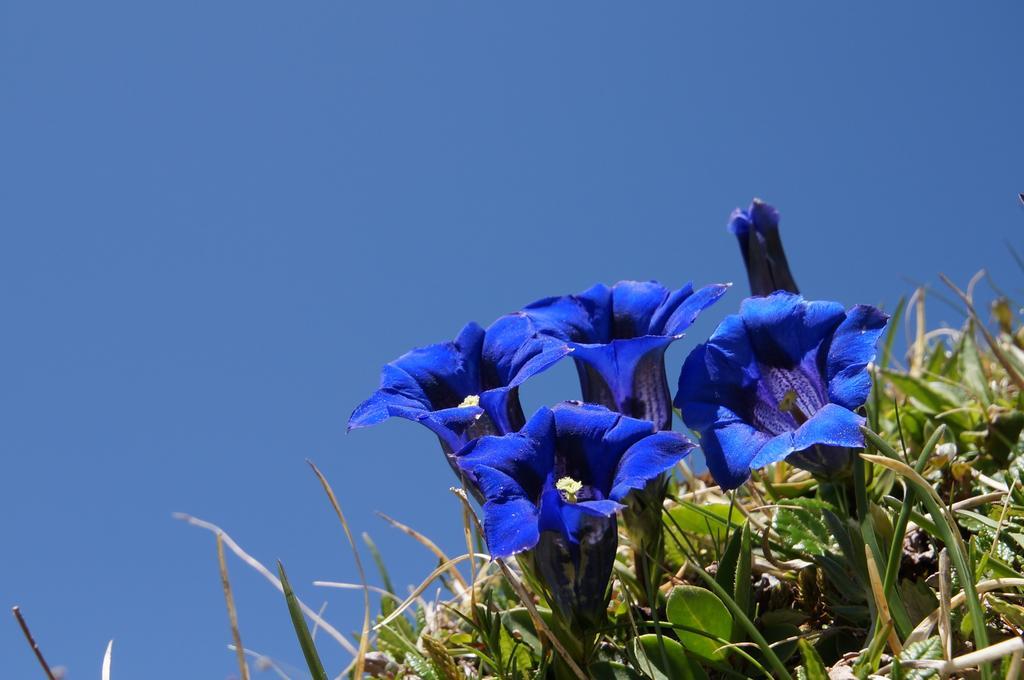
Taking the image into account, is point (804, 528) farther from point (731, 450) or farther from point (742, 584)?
point (731, 450)

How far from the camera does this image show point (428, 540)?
92.0 inches

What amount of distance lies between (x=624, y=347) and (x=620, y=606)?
0.56m

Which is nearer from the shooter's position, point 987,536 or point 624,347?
point 624,347

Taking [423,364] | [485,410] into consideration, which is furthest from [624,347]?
[423,364]

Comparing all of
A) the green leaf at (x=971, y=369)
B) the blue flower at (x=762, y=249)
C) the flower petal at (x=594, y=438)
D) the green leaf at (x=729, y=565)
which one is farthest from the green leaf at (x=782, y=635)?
the green leaf at (x=971, y=369)

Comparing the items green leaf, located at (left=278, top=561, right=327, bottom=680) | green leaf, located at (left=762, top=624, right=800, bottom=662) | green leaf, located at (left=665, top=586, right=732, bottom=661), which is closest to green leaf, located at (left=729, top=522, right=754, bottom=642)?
green leaf, located at (left=665, top=586, right=732, bottom=661)

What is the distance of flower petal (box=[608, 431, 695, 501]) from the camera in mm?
1432

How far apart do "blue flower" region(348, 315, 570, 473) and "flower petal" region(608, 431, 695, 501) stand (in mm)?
211

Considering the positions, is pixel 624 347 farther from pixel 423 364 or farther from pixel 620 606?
pixel 620 606

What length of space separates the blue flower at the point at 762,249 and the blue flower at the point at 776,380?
0.42m

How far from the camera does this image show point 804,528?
6.36 ft

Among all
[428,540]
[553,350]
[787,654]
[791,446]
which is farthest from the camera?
[428,540]

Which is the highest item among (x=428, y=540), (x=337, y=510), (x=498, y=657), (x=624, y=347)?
(x=624, y=347)

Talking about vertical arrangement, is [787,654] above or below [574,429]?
below
